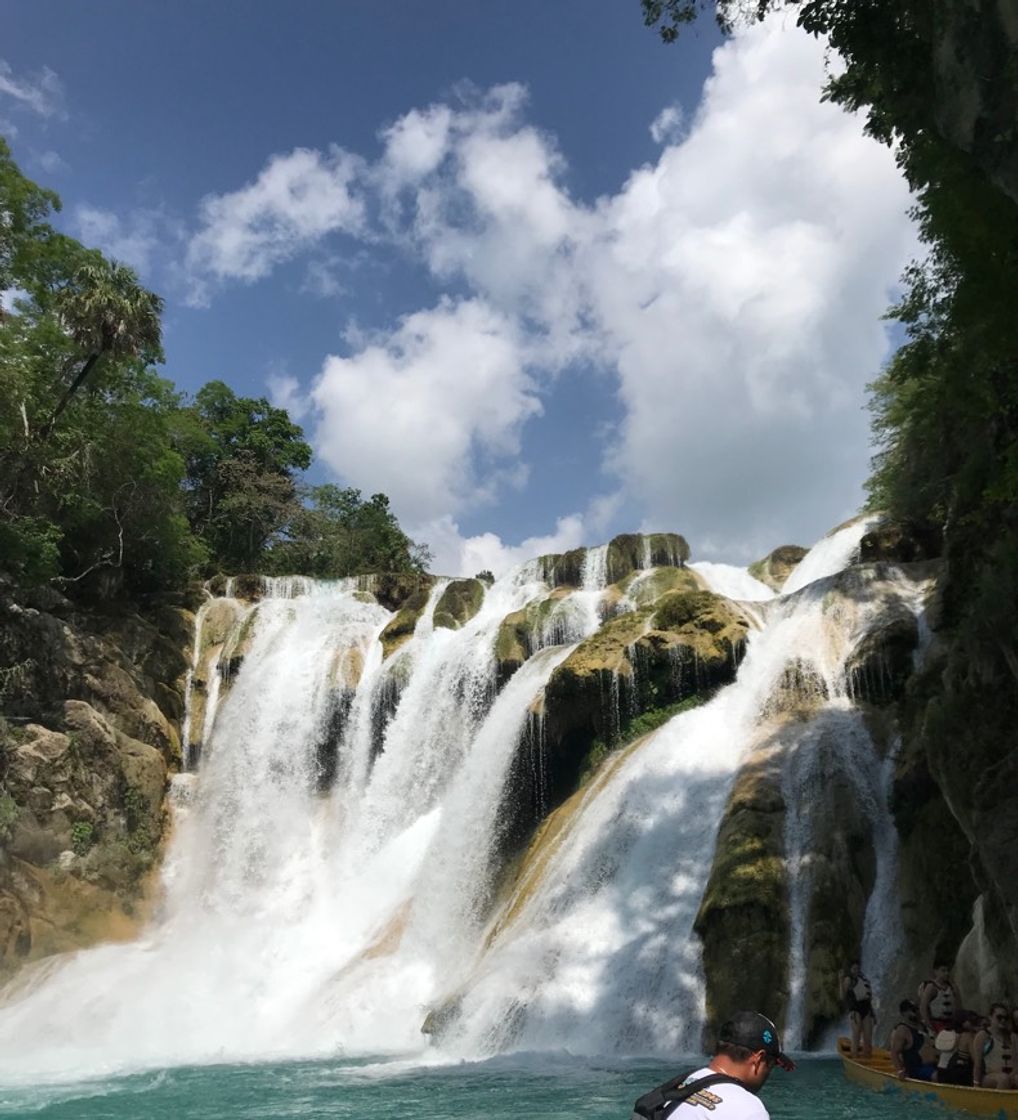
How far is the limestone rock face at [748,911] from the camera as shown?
1318 cm

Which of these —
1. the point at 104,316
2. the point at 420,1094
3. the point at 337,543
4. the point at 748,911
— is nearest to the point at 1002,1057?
the point at 748,911

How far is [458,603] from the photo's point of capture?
1252 inches

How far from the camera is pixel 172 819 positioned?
2672 centimetres

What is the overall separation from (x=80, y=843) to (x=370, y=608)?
13.1 m

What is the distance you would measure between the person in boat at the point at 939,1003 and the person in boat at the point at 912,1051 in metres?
0.12

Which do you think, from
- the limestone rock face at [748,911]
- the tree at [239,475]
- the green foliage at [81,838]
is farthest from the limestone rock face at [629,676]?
the tree at [239,475]

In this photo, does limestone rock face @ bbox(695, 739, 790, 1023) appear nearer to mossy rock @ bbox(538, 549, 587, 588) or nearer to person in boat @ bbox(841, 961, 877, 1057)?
person in boat @ bbox(841, 961, 877, 1057)

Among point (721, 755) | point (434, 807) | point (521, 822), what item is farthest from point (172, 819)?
point (721, 755)

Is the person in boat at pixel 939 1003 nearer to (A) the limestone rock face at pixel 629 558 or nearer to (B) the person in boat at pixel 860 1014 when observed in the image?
(B) the person in boat at pixel 860 1014

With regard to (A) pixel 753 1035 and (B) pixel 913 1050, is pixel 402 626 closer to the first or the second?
(B) pixel 913 1050

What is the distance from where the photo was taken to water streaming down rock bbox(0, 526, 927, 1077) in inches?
571

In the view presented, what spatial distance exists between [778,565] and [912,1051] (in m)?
23.3

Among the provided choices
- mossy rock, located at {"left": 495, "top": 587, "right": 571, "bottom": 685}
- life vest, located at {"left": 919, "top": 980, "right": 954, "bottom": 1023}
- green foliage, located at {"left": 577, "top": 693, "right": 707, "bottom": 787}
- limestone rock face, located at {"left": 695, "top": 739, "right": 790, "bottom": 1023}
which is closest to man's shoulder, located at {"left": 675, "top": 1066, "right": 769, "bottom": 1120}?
life vest, located at {"left": 919, "top": 980, "right": 954, "bottom": 1023}

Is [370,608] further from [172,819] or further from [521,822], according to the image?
[521,822]
